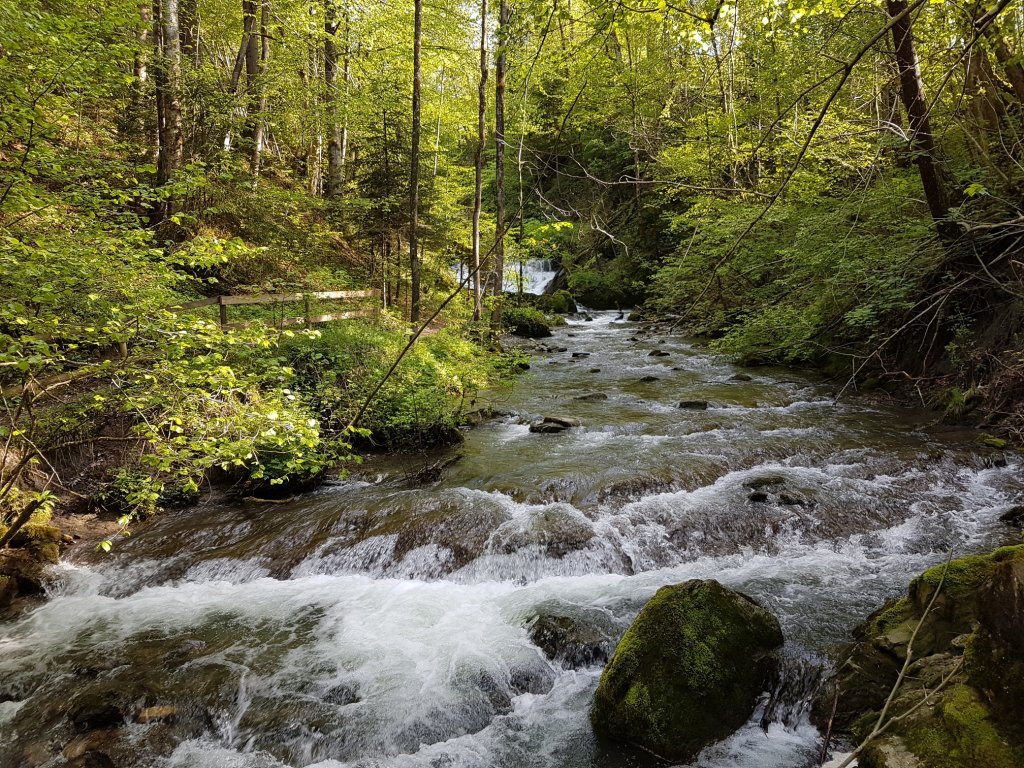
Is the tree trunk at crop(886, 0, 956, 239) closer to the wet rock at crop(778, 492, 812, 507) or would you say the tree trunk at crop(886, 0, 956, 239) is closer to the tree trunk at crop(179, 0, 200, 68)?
the wet rock at crop(778, 492, 812, 507)

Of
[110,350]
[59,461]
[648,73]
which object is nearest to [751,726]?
[59,461]

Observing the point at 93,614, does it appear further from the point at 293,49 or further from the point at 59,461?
the point at 293,49

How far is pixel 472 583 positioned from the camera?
20.9 ft

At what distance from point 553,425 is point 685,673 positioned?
21.8ft

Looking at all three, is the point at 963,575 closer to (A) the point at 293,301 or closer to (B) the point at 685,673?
(B) the point at 685,673

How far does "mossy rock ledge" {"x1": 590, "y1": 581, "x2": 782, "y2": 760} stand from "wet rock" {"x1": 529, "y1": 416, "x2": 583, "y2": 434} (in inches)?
235

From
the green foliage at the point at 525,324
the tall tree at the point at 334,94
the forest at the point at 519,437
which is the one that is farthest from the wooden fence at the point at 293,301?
the green foliage at the point at 525,324

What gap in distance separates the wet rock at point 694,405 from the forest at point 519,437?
276mm

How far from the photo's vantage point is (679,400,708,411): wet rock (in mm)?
11336

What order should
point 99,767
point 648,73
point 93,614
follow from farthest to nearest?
point 648,73 < point 93,614 < point 99,767

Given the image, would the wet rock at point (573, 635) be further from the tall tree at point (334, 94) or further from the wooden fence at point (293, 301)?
the tall tree at point (334, 94)

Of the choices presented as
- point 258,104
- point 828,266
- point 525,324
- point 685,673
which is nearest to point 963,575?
point 685,673

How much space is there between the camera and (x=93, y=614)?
19.7 ft

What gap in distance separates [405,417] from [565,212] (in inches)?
309
